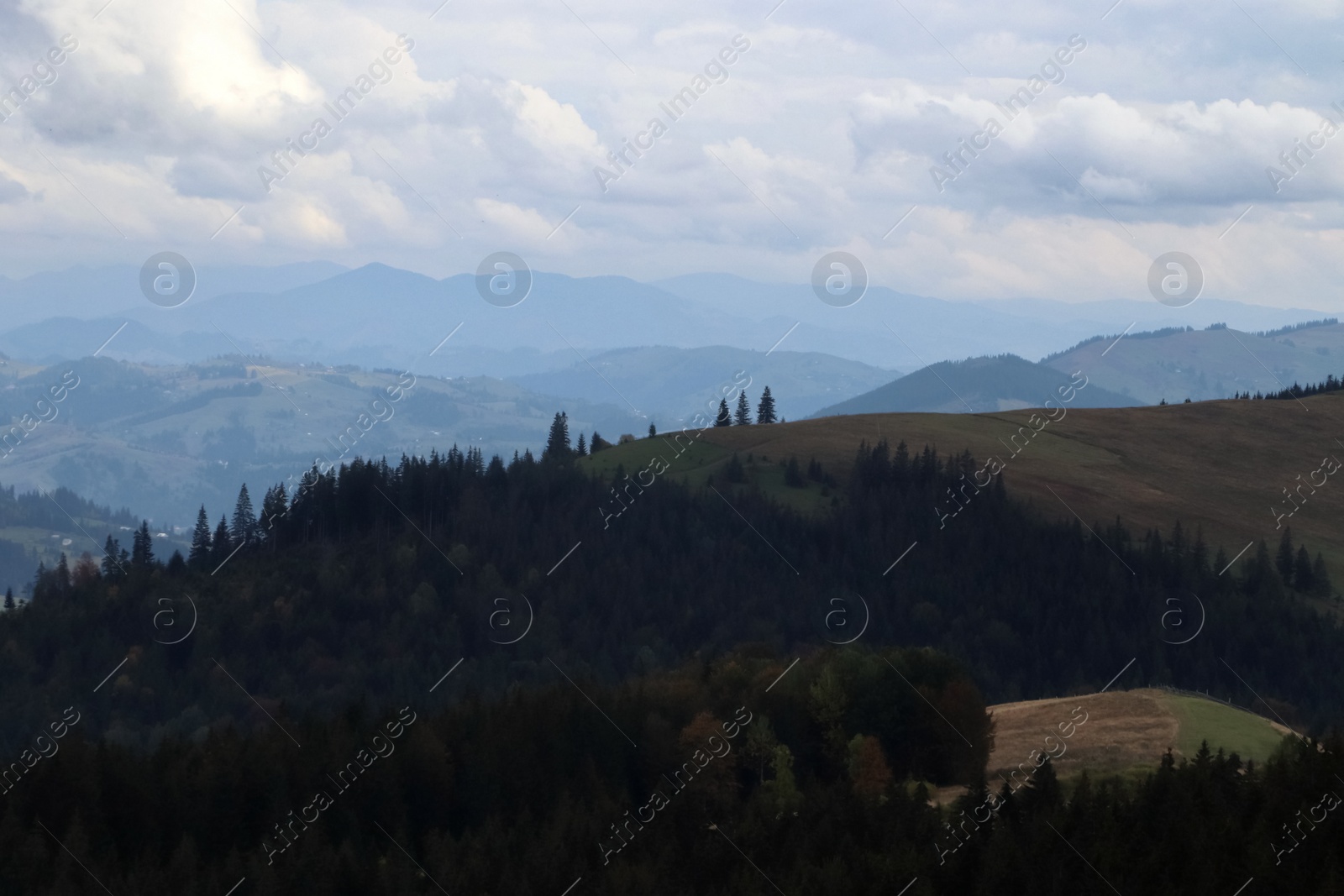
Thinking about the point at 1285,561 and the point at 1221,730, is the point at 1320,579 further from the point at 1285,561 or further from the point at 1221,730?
the point at 1221,730

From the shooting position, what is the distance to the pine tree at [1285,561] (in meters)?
168

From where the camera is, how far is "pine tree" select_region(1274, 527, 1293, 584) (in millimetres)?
167875

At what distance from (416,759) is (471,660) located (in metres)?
98.2

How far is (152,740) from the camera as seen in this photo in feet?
494

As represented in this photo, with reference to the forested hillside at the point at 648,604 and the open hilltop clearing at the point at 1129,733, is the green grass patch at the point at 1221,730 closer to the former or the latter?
the open hilltop clearing at the point at 1129,733

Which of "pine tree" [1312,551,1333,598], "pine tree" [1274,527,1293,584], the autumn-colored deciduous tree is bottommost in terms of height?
"pine tree" [1312,551,1333,598]

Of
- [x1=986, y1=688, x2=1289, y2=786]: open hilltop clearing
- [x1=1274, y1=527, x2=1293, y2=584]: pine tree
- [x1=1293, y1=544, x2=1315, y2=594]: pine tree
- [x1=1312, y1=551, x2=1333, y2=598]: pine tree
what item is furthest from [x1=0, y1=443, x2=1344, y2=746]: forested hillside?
[x1=986, y1=688, x2=1289, y2=786]: open hilltop clearing

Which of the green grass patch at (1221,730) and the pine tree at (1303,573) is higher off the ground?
the green grass patch at (1221,730)

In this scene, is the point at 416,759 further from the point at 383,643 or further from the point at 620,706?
the point at 383,643

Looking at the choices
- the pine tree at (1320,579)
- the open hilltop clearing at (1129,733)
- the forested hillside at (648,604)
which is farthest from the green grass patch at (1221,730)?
the pine tree at (1320,579)

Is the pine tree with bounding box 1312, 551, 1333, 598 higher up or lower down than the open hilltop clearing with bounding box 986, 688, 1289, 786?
lower down

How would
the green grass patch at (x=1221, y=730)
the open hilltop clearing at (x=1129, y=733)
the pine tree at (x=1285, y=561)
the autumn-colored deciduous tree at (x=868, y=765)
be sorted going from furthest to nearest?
1. the pine tree at (x=1285, y=561)
2. the autumn-colored deciduous tree at (x=868, y=765)
3. the green grass patch at (x=1221, y=730)
4. the open hilltop clearing at (x=1129, y=733)

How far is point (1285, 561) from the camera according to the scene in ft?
556

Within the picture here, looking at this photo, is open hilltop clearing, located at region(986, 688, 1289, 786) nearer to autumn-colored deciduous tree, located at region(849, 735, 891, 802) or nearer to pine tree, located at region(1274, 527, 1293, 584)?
autumn-colored deciduous tree, located at region(849, 735, 891, 802)
